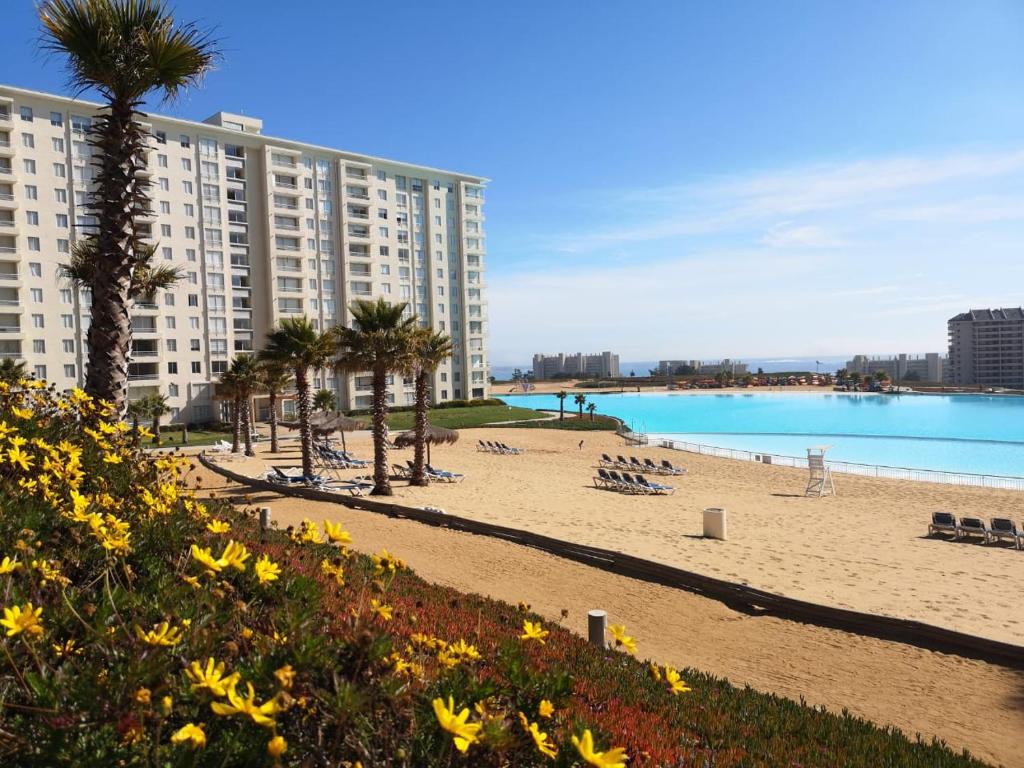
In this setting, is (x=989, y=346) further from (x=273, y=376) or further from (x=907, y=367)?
(x=273, y=376)

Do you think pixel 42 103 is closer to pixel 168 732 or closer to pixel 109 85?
pixel 109 85

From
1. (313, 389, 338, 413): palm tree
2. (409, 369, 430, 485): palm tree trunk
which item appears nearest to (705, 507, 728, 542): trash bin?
(409, 369, 430, 485): palm tree trunk

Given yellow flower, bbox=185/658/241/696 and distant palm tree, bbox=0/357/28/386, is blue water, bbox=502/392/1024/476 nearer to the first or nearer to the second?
distant palm tree, bbox=0/357/28/386

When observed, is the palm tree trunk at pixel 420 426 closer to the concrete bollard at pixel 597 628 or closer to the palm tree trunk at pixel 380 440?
the palm tree trunk at pixel 380 440

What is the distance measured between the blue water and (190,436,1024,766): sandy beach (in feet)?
26.9

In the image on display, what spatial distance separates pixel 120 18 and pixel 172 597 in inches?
325

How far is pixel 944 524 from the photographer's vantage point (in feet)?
57.0

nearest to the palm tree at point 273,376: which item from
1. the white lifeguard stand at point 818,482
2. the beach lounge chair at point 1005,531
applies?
the white lifeguard stand at point 818,482

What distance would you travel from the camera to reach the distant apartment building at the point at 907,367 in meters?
160

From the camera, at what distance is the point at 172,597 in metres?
3.11

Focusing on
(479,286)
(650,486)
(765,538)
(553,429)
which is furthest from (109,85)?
(479,286)

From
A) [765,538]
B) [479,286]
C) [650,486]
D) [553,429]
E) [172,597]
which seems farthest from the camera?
[479,286]

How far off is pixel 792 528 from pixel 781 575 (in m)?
5.46

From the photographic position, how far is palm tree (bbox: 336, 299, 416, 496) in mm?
22625
